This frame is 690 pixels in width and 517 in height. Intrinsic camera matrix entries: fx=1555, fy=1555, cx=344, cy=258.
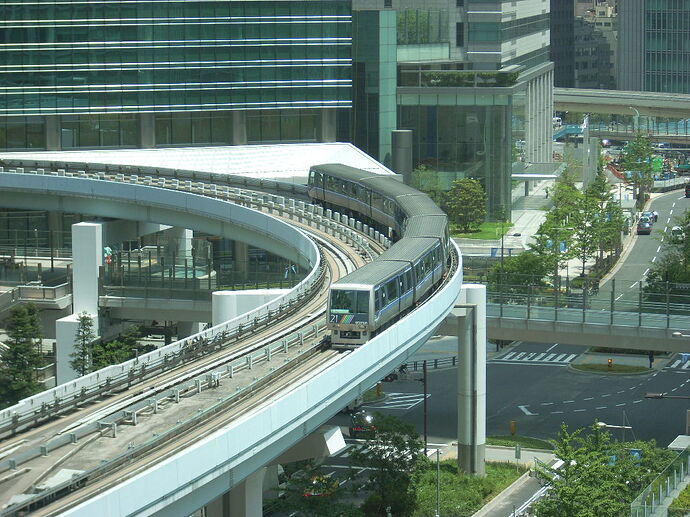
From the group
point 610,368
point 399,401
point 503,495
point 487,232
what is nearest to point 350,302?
point 503,495

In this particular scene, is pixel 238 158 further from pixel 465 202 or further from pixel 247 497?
pixel 247 497

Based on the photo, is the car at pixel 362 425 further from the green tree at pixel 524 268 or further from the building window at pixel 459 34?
the building window at pixel 459 34

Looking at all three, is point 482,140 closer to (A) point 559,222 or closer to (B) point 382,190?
(A) point 559,222

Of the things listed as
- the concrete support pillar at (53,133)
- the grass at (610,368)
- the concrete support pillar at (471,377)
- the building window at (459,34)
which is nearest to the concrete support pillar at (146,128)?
the concrete support pillar at (53,133)

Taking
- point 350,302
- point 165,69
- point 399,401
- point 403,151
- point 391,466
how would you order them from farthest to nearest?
point 403,151 < point 165,69 < point 399,401 < point 391,466 < point 350,302

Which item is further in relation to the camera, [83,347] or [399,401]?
[399,401]

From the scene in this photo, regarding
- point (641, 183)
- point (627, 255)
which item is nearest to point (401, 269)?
point (627, 255)

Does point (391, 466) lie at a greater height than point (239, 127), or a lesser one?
lesser
